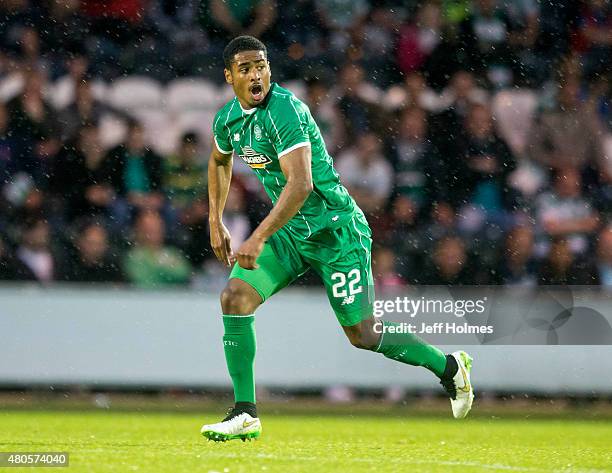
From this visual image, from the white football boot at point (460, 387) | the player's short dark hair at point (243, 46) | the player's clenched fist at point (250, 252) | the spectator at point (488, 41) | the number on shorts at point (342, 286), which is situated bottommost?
the white football boot at point (460, 387)

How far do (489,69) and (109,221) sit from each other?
13.6 feet

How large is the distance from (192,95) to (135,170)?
111cm

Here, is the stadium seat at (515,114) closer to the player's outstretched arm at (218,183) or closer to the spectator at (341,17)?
the spectator at (341,17)

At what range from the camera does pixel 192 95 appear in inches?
464

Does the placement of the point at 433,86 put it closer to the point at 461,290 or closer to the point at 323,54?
the point at 323,54

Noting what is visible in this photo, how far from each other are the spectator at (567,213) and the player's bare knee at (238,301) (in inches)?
185

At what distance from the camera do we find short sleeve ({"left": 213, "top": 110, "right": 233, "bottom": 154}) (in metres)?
7.05

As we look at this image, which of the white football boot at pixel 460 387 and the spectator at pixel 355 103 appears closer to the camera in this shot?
the white football boot at pixel 460 387

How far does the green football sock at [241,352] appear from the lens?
6.75m

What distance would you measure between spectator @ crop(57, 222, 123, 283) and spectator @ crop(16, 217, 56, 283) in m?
0.14

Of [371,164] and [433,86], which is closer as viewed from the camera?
[371,164]

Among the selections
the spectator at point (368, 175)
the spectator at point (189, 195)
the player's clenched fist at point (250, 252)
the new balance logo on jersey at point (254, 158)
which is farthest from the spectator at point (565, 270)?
the player's clenched fist at point (250, 252)

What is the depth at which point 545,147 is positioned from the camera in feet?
37.8

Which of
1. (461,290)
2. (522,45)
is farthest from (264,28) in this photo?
(461,290)
